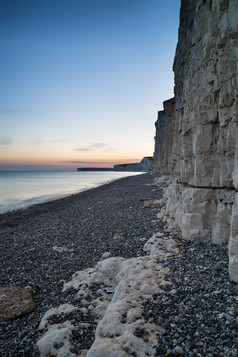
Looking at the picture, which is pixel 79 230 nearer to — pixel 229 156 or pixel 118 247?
pixel 118 247

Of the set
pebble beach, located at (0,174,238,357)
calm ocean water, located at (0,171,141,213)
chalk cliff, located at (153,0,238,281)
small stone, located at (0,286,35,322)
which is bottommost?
calm ocean water, located at (0,171,141,213)

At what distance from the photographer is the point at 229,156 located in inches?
252

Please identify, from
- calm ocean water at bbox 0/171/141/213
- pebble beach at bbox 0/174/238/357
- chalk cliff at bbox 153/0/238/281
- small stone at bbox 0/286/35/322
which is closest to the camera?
pebble beach at bbox 0/174/238/357

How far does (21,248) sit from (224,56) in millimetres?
10695

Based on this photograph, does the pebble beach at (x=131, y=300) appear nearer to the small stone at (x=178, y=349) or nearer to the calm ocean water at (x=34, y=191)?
the small stone at (x=178, y=349)

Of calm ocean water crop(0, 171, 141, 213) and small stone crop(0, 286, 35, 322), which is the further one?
calm ocean water crop(0, 171, 141, 213)

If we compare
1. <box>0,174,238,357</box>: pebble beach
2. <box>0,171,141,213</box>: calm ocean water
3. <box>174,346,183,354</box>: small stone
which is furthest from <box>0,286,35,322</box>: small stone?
<box>0,171,141,213</box>: calm ocean water

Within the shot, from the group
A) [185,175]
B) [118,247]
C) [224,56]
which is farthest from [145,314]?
[224,56]

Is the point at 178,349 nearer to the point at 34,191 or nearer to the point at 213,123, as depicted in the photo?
the point at 213,123

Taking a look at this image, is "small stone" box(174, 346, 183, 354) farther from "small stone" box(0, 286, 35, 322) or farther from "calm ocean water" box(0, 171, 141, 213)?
"calm ocean water" box(0, 171, 141, 213)

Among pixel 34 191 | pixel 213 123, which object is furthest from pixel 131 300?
pixel 34 191

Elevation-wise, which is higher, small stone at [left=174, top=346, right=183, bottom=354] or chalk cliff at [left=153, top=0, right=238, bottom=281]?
chalk cliff at [left=153, top=0, right=238, bottom=281]

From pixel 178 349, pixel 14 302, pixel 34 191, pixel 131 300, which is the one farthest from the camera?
pixel 34 191

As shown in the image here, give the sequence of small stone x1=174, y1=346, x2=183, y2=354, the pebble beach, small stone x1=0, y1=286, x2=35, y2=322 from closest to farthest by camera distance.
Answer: small stone x1=174, y1=346, x2=183, y2=354 < the pebble beach < small stone x1=0, y1=286, x2=35, y2=322
